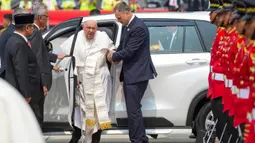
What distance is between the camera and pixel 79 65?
1141 cm

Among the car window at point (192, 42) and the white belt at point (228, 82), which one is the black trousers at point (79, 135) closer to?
the car window at point (192, 42)

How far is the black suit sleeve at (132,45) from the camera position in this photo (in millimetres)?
11125

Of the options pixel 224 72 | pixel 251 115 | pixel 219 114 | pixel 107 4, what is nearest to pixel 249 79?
pixel 251 115

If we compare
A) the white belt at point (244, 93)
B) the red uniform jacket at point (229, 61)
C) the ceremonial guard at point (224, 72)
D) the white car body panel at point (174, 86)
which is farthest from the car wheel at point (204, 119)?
the white belt at point (244, 93)

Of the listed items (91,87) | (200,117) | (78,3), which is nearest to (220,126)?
(200,117)

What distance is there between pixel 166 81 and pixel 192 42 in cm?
64

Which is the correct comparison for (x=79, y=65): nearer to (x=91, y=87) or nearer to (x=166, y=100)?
(x=91, y=87)

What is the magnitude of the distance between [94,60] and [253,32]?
13.4ft

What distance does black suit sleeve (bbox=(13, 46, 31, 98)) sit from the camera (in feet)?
32.7

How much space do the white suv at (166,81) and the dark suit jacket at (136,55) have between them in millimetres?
226

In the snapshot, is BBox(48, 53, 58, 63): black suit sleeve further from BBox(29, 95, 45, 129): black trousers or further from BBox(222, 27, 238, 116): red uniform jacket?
BBox(222, 27, 238, 116): red uniform jacket

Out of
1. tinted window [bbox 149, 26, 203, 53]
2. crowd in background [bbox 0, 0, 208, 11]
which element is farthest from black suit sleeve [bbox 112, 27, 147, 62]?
crowd in background [bbox 0, 0, 208, 11]

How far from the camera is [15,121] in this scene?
16.0 feet

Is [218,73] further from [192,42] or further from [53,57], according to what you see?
[53,57]
